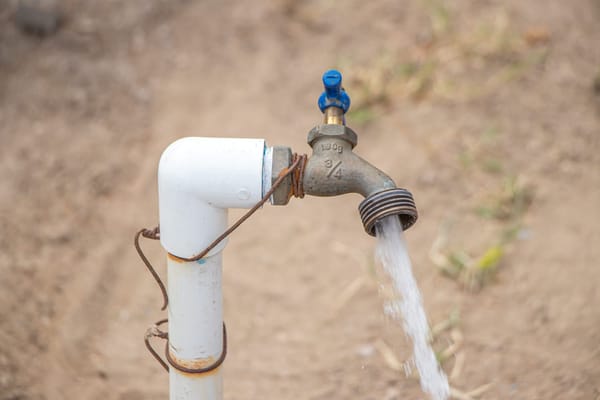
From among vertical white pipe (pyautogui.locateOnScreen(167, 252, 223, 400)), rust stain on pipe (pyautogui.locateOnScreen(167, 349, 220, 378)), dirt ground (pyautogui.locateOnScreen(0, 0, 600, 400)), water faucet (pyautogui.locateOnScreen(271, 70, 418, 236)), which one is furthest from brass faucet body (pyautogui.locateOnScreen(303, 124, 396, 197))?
dirt ground (pyautogui.locateOnScreen(0, 0, 600, 400))

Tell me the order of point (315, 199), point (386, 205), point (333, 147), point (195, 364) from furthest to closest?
point (315, 199)
point (195, 364)
point (333, 147)
point (386, 205)

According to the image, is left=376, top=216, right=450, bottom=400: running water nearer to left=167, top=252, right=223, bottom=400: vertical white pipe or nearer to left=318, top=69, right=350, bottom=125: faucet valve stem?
left=318, top=69, right=350, bottom=125: faucet valve stem

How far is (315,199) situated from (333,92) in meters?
2.09

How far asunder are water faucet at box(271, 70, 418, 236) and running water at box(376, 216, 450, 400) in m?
0.03

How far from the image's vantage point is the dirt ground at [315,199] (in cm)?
265

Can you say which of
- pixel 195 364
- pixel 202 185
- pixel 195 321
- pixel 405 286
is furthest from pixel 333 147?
pixel 195 364

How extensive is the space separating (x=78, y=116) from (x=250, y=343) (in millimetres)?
1944

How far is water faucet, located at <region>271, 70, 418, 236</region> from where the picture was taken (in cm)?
141

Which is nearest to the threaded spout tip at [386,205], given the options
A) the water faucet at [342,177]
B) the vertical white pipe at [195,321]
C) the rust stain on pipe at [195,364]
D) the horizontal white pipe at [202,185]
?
the water faucet at [342,177]

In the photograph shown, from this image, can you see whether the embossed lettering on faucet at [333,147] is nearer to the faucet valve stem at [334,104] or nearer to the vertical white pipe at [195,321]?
the faucet valve stem at [334,104]

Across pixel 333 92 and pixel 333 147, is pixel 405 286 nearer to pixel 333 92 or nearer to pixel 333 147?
pixel 333 147

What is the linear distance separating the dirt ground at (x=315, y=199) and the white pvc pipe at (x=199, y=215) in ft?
3.42

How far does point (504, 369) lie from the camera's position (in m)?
2.48

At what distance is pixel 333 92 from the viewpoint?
1.57 metres
